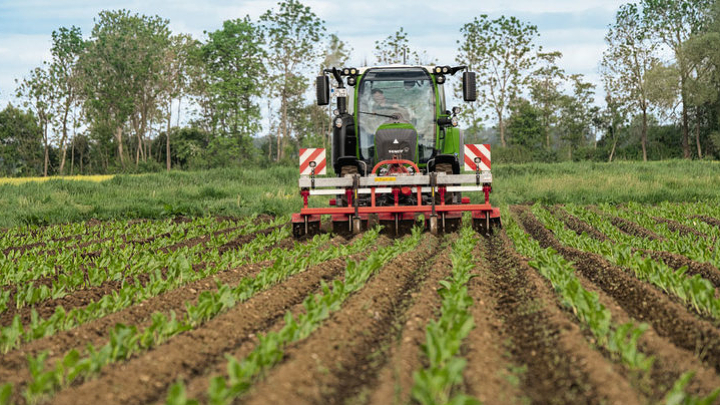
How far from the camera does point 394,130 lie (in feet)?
35.3

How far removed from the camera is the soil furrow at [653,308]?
391cm

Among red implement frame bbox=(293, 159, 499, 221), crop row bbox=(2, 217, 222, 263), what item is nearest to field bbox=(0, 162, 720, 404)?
crop row bbox=(2, 217, 222, 263)

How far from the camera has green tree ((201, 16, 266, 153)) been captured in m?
36.9

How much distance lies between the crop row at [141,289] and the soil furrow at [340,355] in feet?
5.84

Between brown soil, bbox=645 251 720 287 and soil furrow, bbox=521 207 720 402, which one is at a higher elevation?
brown soil, bbox=645 251 720 287

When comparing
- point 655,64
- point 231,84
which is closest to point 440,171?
point 231,84

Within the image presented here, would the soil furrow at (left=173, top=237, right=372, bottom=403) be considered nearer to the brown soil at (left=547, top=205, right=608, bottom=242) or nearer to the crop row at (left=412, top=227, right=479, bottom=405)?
the crop row at (left=412, top=227, right=479, bottom=405)

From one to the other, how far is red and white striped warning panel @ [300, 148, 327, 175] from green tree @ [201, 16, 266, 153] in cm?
2653

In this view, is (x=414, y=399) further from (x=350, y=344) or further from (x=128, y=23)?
(x=128, y=23)

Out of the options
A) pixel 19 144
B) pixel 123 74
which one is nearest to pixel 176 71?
pixel 123 74

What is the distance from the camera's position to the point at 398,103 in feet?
37.1

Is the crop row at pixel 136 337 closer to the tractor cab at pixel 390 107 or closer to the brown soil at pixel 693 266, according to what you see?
the brown soil at pixel 693 266

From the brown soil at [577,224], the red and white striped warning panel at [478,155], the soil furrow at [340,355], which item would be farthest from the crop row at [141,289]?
the brown soil at [577,224]

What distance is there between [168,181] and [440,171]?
47.8 ft
